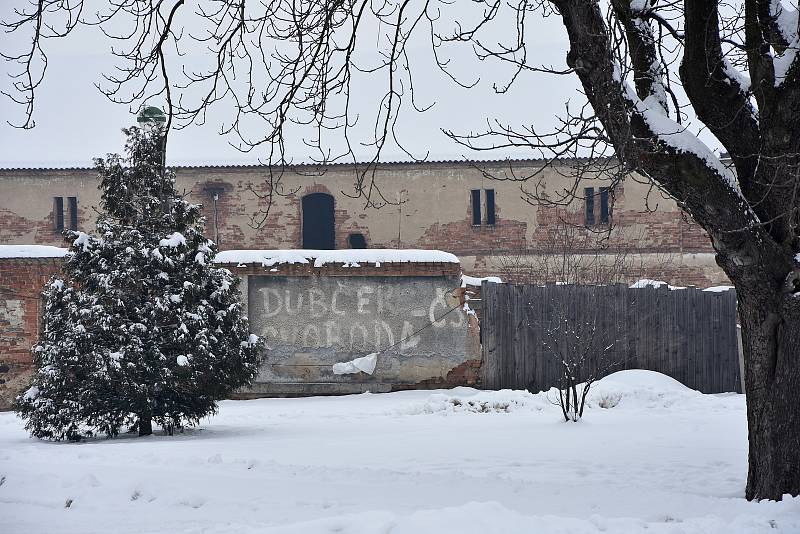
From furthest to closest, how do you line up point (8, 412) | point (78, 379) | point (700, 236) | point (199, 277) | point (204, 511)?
point (700, 236) → point (8, 412) → point (199, 277) → point (78, 379) → point (204, 511)

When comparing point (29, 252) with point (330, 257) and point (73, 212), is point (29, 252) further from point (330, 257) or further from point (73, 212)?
point (73, 212)

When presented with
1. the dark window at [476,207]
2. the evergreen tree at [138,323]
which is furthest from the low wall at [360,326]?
the dark window at [476,207]

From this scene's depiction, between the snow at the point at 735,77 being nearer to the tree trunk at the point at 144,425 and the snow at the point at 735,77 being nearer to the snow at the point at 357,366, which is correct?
the tree trunk at the point at 144,425

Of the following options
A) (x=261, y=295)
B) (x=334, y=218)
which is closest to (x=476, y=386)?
(x=261, y=295)

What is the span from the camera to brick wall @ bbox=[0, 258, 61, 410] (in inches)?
518

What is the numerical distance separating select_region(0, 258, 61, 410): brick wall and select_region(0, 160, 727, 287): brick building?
12.0 meters

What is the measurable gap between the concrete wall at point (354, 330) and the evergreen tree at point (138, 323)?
3613 mm

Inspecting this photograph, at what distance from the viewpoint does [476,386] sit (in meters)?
13.9

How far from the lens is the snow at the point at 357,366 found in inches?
542

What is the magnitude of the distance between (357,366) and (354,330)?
23.4 inches

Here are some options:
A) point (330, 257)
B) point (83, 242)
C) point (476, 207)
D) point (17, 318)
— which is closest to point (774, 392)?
point (83, 242)

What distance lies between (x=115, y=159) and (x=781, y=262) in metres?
7.28

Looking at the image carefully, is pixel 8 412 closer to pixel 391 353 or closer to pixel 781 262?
pixel 391 353

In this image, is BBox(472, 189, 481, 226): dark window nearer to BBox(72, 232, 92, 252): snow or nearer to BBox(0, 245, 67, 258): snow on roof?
BBox(0, 245, 67, 258): snow on roof
